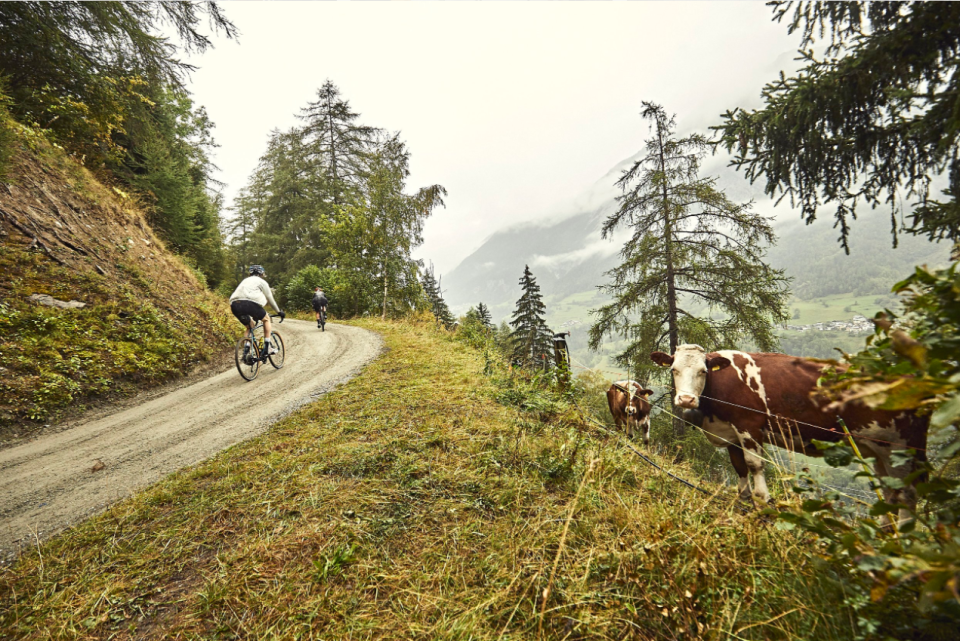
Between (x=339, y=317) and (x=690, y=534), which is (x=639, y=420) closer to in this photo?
(x=690, y=534)

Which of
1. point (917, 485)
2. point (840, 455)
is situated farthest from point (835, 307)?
point (917, 485)

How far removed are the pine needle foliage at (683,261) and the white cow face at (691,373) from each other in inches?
296

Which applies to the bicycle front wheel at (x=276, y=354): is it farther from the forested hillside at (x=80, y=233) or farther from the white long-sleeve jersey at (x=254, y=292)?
the forested hillside at (x=80, y=233)

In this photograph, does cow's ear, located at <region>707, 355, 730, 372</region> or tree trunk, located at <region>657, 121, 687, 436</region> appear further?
tree trunk, located at <region>657, 121, 687, 436</region>

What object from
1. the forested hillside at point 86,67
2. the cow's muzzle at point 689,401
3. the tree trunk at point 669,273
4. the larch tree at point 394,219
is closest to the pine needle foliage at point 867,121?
the cow's muzzle at point 689,401

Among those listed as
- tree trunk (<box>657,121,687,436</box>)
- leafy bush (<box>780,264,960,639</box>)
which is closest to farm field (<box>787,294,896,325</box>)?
tree trunk (<box>657,121,687,436</box>)

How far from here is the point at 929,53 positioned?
432cm

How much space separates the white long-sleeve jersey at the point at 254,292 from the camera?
773 centimetres

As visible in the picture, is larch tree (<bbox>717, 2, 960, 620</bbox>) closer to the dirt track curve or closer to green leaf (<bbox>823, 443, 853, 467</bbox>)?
green leaf (<bbox>823, 443, 853, 467</bbox>)

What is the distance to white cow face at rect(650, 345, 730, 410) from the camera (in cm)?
441

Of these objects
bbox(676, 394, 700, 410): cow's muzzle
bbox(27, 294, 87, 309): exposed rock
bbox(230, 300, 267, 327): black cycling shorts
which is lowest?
bbox(676, 394, 700, 410): cow's muzzle

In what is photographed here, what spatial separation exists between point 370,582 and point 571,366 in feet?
15.4

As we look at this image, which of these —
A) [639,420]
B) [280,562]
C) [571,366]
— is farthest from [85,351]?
[639,420]

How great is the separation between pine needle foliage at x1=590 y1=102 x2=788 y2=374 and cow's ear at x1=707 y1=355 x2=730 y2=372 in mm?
7465
